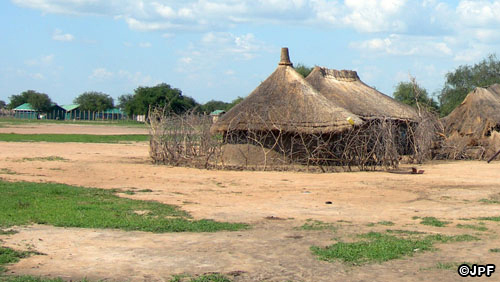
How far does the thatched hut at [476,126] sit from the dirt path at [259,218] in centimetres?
474

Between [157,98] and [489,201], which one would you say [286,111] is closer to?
[489,201]

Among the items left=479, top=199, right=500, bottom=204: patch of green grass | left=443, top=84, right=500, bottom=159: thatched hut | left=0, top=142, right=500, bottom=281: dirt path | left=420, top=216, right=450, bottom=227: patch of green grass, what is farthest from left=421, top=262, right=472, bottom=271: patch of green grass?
left=443, top=84, right=500, bottom=159: thatched hut

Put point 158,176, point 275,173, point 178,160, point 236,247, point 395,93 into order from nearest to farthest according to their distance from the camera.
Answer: point 236,247 < point 158,176 < point 275,173 < point 178,160 < point 395,93

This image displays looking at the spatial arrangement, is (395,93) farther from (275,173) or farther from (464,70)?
(275,173)

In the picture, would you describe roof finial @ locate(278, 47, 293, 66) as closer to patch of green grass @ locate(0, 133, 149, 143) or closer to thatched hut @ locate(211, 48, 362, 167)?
thatched hut @ locate(211, 48, 362, 167)

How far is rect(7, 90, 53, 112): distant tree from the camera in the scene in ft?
311

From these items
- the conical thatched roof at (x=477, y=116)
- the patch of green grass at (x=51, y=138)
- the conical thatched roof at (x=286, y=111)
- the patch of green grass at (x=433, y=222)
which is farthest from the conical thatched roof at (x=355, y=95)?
the patch of green grass at (x=51, y=138)

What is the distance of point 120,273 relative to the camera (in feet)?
21.7

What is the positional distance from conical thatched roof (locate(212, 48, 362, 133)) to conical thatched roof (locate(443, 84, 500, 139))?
8.96 meters

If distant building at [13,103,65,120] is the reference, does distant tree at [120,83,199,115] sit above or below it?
above

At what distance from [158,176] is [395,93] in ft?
109

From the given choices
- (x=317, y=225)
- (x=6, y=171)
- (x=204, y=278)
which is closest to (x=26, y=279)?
(x=204, y=278)

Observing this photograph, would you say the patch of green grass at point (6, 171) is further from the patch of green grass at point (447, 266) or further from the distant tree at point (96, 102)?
the distant tree at point (96, 102)

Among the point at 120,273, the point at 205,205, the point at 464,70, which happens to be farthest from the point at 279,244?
the point at 464,70
